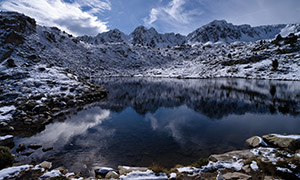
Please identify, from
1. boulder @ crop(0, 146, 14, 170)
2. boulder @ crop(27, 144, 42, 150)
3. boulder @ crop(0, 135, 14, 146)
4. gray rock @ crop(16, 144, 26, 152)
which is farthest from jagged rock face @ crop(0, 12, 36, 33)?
boulder @ crop(0, 146, 14, 170)

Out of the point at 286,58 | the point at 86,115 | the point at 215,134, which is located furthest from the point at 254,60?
the point at 86,115

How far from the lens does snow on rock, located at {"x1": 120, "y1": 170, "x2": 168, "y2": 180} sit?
8141 mm

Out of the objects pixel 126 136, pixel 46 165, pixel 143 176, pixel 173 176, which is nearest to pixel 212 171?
pixel 173 176

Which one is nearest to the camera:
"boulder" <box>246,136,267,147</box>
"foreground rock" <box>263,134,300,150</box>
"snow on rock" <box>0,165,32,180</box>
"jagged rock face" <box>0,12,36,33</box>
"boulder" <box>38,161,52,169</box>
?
"snow on rock" <box>0,165,32,180</box>

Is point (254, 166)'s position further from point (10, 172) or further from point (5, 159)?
point (5, 159)

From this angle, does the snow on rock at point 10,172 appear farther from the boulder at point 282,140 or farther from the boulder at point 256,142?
the boulder at point 282,140

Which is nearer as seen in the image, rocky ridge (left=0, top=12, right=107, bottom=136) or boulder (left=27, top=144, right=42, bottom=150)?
boulder (left=27, top=144, right=42, bottom=150)

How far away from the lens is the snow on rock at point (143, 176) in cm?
814

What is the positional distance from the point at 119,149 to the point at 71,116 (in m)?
13.8

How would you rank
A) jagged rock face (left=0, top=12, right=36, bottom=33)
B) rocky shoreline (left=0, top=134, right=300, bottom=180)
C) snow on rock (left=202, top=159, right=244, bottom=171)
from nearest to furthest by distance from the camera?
1. rocky shoreline (left=0, top=134, right=300, bottom=180)
2. snow on rock (left=202, top=159, right=244, bottom=171)
3. jagged rock face (left=0, top=12, right=36, bottom=33)

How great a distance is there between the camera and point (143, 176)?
8258mm

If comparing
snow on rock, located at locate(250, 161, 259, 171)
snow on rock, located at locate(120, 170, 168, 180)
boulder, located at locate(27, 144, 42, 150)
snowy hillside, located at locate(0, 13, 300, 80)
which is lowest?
boulder, located at locate(27, 144, 42, 150)

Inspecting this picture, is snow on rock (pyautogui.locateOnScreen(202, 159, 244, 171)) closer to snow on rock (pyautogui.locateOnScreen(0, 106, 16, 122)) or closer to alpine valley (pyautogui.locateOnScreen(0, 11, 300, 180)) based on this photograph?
alpine valley (pyautogui.locateOnScreen(0, 11, 300, 180))

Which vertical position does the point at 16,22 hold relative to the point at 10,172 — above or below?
above
